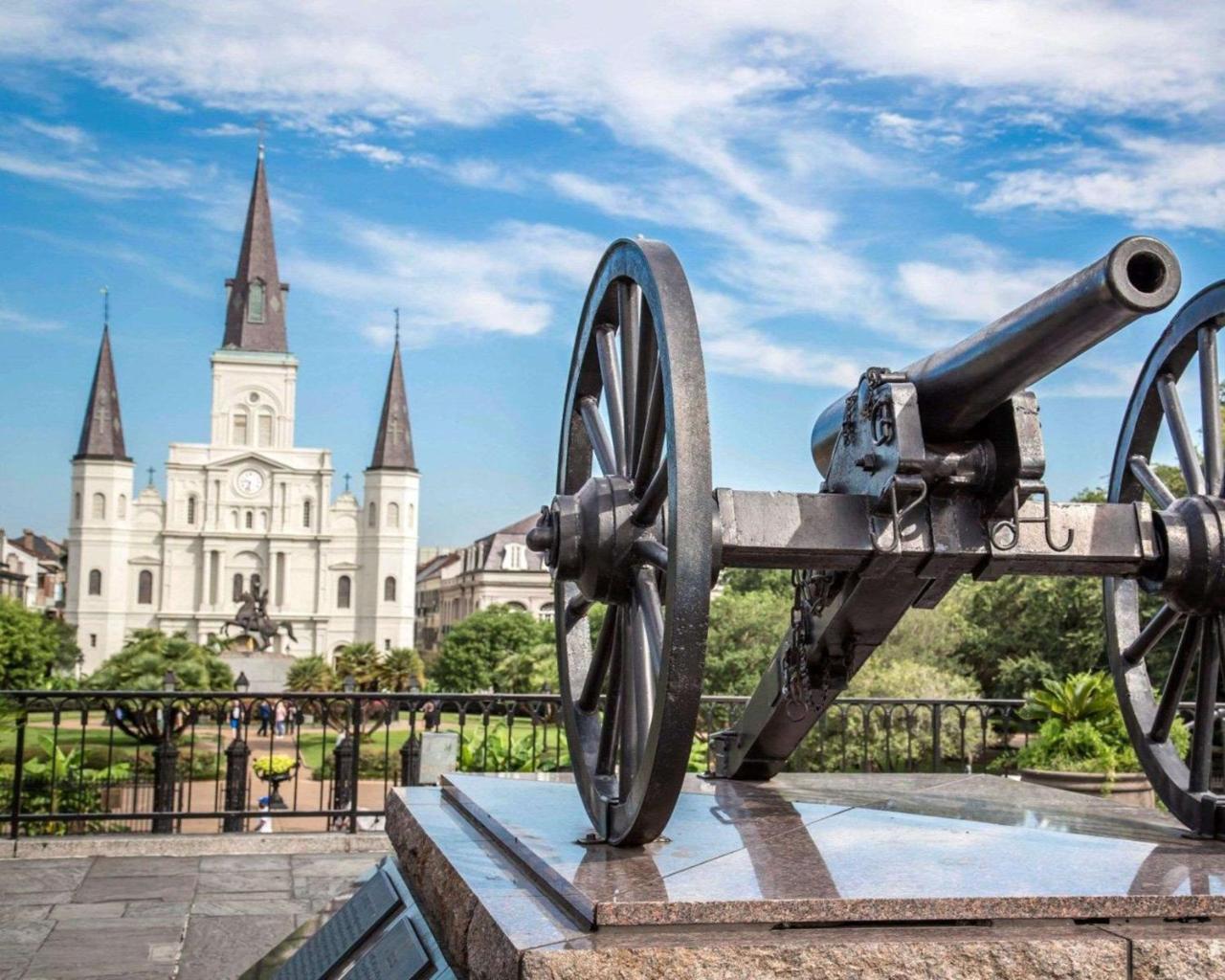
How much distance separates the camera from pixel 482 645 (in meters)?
65.7

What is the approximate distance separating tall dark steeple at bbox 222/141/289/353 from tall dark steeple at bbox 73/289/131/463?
1115 centimetres

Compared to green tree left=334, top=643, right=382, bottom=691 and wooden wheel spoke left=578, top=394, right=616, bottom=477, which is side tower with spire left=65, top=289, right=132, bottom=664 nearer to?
green tree left=334, top=643, right=382, bottom=691

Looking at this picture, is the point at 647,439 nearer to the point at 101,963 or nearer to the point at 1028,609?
the point at 101,963

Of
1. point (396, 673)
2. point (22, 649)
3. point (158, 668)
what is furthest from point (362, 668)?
point (158, 668)

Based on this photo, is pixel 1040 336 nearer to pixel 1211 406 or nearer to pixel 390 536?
pixel 1211 406

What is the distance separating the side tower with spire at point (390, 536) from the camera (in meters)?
88.2

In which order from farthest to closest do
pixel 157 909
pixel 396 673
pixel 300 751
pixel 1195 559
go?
pixel 396 673 → pixel 300 751 → pixel 157 909 → pixel 1195 559

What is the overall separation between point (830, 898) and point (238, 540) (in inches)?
3470

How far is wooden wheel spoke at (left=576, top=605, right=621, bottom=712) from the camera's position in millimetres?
3664

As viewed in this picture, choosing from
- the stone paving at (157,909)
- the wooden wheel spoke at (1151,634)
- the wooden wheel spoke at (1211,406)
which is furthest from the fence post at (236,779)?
the wooden wheel spoke at (1211,406)

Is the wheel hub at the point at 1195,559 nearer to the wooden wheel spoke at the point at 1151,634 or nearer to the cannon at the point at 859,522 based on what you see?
the cannon at the point at 859,522

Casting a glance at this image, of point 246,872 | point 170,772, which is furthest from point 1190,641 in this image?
point 170,772

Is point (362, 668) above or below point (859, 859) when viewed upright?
below

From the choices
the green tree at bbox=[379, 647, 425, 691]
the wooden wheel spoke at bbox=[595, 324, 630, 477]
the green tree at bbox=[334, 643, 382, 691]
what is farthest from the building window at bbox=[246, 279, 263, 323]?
the wooden wheel spoke at bbox=[595, 324, 630, 477]
